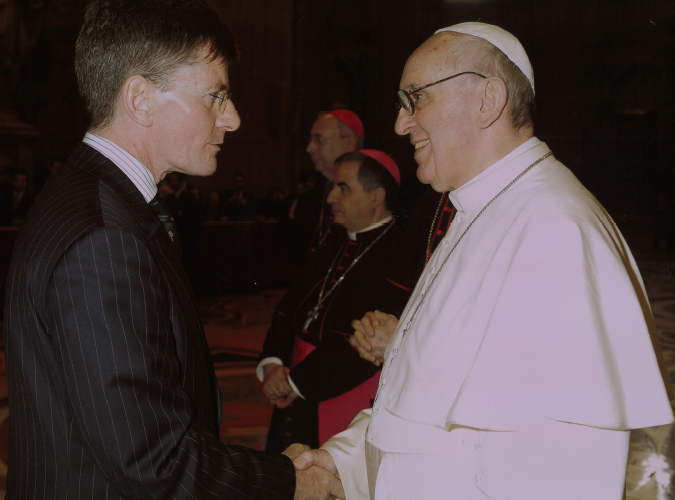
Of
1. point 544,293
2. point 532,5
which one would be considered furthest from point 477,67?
point 532,5

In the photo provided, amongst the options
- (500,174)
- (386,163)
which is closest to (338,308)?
(386,163)

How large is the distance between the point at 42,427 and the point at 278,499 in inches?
23.8

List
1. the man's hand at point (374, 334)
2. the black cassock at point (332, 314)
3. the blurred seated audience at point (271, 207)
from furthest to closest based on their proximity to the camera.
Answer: the blurred seated audience at point (271, 207) → the black cassock at point (332, 314) → the man's hand at point (374, 334)

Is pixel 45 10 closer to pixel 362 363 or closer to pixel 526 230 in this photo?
pixel 362 363

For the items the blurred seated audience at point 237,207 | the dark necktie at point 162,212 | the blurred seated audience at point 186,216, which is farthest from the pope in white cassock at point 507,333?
the blurred seated audience at point 237,207

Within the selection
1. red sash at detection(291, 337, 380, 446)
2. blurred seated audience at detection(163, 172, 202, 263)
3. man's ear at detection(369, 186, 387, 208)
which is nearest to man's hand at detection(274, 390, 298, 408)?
red sash at detection(291, 337, 380, 446)

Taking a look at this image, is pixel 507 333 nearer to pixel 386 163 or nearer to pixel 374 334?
pixel 374 334

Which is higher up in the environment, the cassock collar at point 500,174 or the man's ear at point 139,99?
the man's ear at point 139,99

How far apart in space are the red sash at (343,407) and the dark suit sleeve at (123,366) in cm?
160

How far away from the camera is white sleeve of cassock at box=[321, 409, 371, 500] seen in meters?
1.79

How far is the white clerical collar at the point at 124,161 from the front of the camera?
1.38 meters

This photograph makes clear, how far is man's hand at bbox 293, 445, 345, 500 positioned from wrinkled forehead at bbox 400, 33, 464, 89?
4.01 ft

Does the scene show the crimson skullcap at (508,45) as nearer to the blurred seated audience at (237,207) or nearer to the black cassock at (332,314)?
the black cassock at (332,314)

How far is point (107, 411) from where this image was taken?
1.13m
